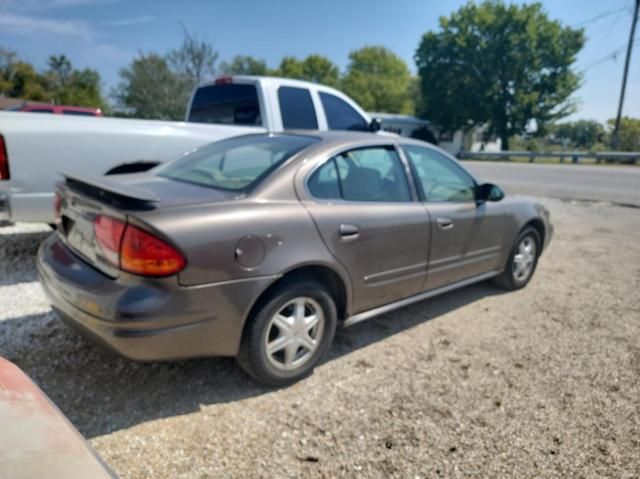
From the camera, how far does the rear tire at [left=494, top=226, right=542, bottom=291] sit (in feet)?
14.5

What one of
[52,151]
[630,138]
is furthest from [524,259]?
[630,138]

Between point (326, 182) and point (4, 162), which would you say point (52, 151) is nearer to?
point (4, 162)

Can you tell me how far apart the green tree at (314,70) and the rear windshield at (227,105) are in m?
62.3

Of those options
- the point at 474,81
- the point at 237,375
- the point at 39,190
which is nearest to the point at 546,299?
the point at 237,375

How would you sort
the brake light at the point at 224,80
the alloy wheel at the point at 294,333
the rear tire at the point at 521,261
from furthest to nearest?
the brake light at the point at 224,80 < the rear tire at the point at 521,261 < the alloy wheel at the point at 294,333

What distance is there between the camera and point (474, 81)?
41.2 meters

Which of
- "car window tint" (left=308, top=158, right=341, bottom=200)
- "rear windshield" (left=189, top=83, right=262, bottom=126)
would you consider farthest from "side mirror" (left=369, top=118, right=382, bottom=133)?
"car window tint" (left=308, top=158, right=341, bottom=200)

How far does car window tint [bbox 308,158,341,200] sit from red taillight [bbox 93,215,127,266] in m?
1.12

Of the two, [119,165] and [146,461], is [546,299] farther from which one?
[119,165]

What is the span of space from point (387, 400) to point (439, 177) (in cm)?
193

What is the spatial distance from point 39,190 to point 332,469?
3419 millimetres

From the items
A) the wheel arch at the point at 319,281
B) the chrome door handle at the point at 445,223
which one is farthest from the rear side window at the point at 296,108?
the wheel arch at the point at 319,281

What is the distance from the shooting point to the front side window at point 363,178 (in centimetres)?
286

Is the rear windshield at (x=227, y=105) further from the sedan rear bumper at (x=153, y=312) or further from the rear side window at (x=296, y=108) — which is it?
the sedan rear bumper at (x=153, y=312)
